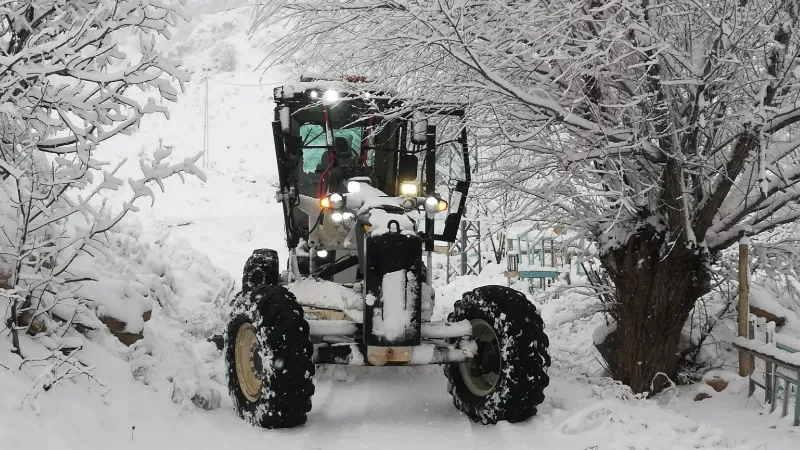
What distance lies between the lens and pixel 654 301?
5836 mm

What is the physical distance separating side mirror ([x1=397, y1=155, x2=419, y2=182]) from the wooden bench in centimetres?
312

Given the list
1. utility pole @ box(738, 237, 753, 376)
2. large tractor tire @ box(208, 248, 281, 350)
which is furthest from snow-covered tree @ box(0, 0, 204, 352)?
utility pole @ box(738, 237, 753, 376)

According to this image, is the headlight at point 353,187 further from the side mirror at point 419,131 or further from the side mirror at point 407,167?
the side mirror at point 407,167

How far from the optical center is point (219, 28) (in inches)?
2346

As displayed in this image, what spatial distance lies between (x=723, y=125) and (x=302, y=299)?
3.58 meters

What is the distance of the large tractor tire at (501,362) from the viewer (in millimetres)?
5121

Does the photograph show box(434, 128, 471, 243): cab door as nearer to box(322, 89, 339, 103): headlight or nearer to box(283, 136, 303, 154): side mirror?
box(322, 89, 339, 103): headlight

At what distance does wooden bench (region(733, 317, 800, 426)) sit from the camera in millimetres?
4820

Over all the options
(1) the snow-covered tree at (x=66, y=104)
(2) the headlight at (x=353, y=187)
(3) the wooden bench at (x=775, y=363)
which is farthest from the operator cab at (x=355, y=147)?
(3) the wooden bench at (x=775, y=363)

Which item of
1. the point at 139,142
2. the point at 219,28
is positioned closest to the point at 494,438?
the point at 139,142

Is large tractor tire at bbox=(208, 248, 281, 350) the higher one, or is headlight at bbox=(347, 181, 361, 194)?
headlight at bbox=(347, 181, 361, 194)

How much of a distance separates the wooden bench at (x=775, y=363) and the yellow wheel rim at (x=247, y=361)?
3716 mm

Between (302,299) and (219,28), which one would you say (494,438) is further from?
(219,28)

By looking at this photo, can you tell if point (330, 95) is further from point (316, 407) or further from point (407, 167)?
point (316, 407)
